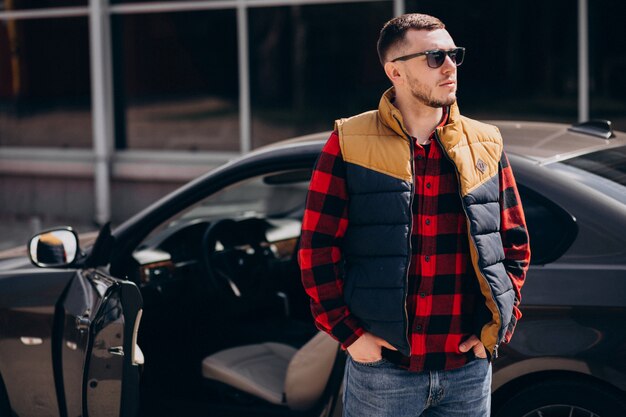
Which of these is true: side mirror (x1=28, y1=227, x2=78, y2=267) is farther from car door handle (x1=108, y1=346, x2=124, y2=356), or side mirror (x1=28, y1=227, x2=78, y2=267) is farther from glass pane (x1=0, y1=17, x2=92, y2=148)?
glass pane (x1=0, y1=17, x2=92, y2=148)

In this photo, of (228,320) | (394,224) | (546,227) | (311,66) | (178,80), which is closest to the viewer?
(394,224)

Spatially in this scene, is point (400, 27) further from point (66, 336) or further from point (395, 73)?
point (66, 336)

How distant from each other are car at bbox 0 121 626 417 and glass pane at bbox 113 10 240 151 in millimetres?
5676

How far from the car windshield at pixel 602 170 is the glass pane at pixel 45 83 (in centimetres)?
846

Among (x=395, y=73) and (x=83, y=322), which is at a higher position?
(x=395, y=73)

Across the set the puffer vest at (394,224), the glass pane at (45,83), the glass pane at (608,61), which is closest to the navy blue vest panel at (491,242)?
the puffer vest at (394,224)

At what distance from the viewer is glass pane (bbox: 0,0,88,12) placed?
11312mm

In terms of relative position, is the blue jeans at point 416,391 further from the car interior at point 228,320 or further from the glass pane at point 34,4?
the glass pane at point 34,4

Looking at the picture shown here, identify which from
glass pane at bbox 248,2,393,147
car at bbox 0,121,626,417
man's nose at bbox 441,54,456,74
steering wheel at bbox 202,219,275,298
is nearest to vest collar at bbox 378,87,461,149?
man's nose at bbox 441,54,456,74

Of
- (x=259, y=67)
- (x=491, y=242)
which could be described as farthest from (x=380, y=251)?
(x=259, y=67)

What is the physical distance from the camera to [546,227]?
345 centimetres

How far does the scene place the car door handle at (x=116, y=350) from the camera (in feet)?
11.5

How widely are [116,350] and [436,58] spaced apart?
1.54m

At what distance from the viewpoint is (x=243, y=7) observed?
10.4 m
